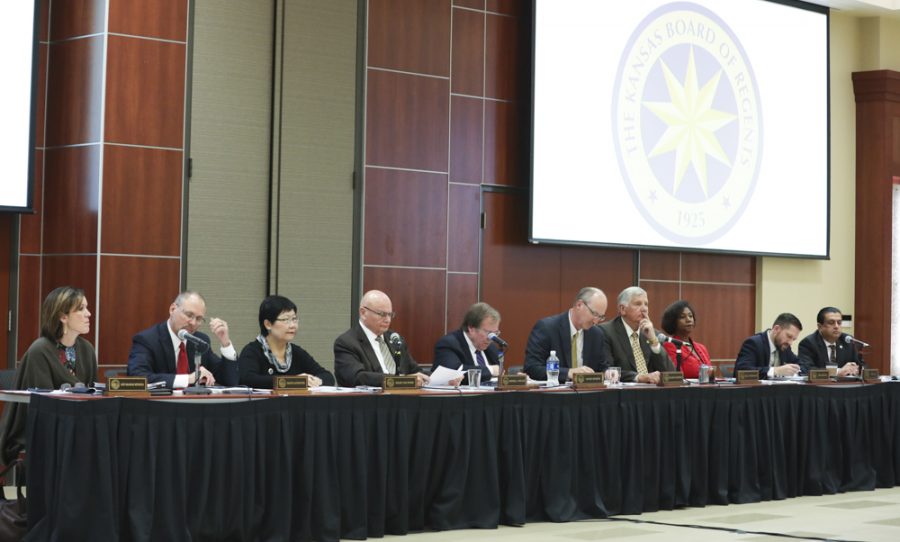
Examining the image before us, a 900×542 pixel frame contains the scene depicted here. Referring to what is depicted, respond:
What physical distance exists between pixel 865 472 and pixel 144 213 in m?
4.43

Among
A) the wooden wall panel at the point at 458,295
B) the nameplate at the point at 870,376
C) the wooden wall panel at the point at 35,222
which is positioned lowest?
the nameplate at the point at 870,376

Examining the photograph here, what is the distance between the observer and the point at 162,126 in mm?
7199

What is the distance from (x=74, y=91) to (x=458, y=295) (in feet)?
9.45

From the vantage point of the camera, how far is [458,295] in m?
8.55

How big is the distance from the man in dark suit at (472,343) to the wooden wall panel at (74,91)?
232cm

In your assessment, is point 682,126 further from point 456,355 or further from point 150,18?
point 150,18

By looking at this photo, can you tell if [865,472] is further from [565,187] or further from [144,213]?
[144,213]

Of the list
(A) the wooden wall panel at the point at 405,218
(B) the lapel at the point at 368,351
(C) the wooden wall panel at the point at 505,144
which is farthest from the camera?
(C) the wooden wall panel at the point at 505,144

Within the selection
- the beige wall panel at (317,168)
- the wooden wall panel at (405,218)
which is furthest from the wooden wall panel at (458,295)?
the beige wall panel at (317,168)

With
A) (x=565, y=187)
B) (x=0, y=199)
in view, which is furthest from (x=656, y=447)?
(x=0, y=199)

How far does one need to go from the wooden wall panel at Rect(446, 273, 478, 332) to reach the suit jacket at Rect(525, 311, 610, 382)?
165 cm

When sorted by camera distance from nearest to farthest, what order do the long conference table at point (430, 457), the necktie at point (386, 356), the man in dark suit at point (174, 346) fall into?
1. the long conference table at point (430, 457)
2. the man in dark suit at point (174, 346)
3. the necktie at point (386, 356)

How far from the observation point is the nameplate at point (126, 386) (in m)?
4.61

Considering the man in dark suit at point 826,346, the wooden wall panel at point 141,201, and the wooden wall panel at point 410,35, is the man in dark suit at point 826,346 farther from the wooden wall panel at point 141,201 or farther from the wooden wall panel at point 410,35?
the wooden wall panel at point 141,201
